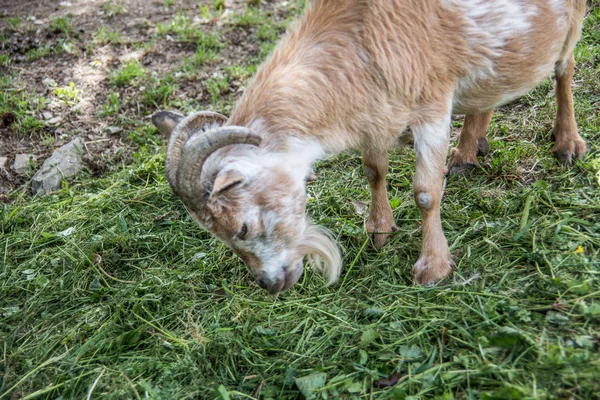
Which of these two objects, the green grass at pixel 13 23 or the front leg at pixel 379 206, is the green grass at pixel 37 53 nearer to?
the green grass at pixel 13 23

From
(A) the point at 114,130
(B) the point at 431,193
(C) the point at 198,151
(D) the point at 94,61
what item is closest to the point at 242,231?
(C) the point at 198,151

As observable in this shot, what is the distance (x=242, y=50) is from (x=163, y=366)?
4273 mm

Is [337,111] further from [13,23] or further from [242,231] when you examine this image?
[13,23]

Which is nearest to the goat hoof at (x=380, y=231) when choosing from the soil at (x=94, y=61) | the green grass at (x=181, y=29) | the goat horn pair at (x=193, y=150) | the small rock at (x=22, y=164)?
the goat horn pair at (x=193, y=150)

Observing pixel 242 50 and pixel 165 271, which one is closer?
pixel 165 271

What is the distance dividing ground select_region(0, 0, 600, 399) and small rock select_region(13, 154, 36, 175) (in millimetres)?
110

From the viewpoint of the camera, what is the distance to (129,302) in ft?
12.9

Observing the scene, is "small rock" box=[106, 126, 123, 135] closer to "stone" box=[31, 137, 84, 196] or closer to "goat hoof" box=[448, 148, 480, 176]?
"stone" box=[31, 137, 84, 196]

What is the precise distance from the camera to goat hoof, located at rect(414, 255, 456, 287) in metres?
3.67

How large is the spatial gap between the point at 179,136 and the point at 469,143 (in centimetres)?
239

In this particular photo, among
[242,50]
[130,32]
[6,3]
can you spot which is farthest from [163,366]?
[6,3]

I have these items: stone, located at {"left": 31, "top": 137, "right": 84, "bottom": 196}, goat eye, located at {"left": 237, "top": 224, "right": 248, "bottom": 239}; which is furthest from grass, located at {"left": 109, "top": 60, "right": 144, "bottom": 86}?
goat eye, located at {"left": 237, "top": 224, "right": 248, "bottom": 239}

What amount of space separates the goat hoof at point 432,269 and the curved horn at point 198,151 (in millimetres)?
1400

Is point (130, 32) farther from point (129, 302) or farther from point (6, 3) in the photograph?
point (129, 302)
